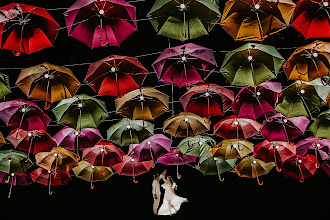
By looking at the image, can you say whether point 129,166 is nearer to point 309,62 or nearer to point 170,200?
point 170,200

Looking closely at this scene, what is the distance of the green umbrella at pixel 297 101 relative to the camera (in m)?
6.64

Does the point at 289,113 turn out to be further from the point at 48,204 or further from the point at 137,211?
the point at 48,204

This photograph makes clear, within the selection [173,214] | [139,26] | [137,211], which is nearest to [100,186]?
[137,211]

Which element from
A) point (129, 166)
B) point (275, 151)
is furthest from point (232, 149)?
point (129, 166)

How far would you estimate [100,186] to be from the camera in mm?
10195

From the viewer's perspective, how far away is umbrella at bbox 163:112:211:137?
7426 millimetres

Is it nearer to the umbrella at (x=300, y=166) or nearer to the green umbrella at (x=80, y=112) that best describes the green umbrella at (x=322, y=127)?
the umbrella at (x=300, y=166)

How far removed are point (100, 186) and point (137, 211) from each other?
98cm

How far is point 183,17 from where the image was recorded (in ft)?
18.7

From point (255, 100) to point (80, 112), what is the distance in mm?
2601

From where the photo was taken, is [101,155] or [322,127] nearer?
[322,127]

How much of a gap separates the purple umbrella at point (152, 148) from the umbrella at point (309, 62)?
102 inches

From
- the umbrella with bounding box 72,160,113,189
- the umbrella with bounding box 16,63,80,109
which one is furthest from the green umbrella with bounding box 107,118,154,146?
the umbrella with bounding box 72,160,113,189

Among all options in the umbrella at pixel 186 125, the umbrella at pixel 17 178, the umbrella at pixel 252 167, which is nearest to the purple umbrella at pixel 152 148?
the umbrella at pixel 186 125
